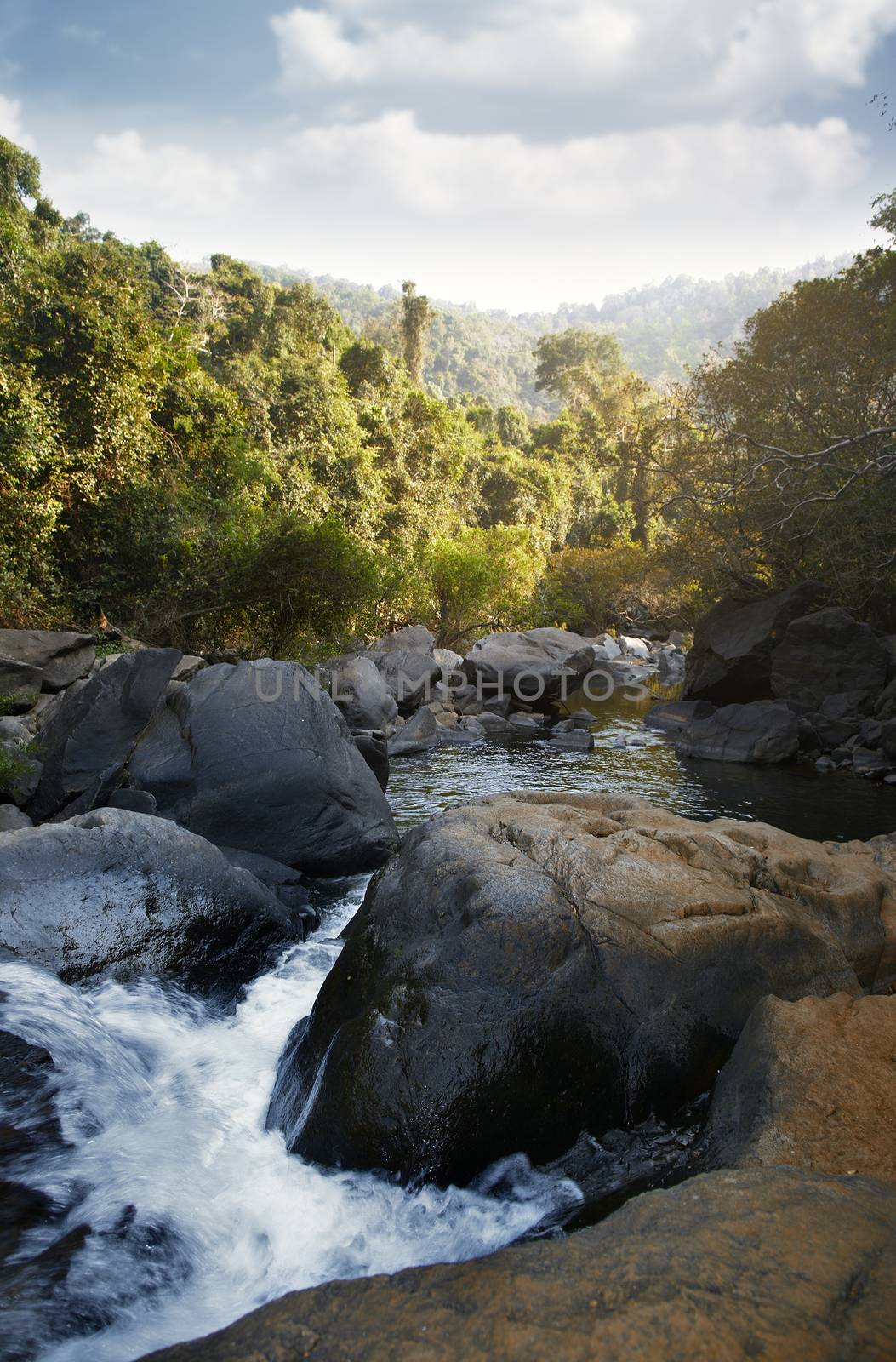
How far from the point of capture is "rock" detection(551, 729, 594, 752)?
575 inches

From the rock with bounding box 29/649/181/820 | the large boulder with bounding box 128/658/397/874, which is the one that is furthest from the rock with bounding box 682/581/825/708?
the rock with bounding box 29/649/181/820

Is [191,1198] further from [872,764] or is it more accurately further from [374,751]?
[872,764]

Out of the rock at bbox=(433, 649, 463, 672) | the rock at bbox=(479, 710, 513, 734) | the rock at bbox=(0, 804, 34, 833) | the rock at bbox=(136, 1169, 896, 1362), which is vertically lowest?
the rock at bbox=(479, 710, 513, 734)

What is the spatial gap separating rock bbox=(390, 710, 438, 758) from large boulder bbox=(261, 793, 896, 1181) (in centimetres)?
894

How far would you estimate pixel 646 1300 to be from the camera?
1.91 meters

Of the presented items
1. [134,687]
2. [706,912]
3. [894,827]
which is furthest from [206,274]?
[706,912]

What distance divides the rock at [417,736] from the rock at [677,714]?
208 inches

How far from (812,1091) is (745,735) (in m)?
11.8

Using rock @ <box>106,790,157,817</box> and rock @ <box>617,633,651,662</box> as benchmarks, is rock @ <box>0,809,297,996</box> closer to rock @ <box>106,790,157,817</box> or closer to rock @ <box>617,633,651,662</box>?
rock @ <box>106,790,157,817</box>

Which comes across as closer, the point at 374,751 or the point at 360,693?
the point at 374,751

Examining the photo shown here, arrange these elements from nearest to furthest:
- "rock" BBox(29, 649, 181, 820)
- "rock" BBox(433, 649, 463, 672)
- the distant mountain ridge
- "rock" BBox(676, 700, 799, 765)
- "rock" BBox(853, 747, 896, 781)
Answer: "rock" BBox(29, 649, 181, 820) → "rock" BBox(853, 747, 896, 781) → "rock" BBox(676, 700, 799, 765) → "rock" BBox(433, 649, 463, 672) → the distant mountain ridge

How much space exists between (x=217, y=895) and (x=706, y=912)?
340 cm

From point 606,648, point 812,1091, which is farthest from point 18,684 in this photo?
point 606,648

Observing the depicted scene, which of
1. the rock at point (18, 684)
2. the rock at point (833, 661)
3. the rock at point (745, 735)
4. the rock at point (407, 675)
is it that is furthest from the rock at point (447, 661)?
the rock at point (18, 684)
